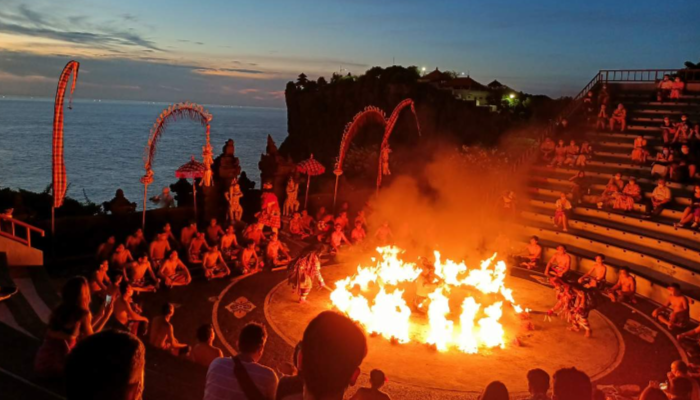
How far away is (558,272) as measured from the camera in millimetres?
15375

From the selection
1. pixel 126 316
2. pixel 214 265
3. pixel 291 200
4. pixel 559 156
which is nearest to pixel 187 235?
pixel 214 265

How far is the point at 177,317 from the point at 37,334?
9.08ft

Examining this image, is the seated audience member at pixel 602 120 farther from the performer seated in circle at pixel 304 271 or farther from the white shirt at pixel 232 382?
the white shirt at pixel 232 382

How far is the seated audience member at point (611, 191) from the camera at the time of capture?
727 inches

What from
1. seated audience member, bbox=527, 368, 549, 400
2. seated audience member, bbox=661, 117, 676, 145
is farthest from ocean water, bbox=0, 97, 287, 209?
seated audience member, bbox=527, 368, 549, 400

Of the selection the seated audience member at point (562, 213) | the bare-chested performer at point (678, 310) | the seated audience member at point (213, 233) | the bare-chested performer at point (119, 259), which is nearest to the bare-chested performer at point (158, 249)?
the bare-chested performer at point (119, 259)

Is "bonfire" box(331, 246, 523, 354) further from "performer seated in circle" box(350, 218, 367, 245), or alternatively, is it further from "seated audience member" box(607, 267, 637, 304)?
"performer seated in circle" box(350, 218, 367, 245)

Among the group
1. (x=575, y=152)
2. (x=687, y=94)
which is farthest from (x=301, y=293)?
(x=687, y=94)

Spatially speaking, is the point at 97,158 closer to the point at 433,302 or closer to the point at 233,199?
the point at 233,199

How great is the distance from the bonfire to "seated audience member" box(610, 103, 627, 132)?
12.1 metres

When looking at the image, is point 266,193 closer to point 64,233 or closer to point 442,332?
point 64,233

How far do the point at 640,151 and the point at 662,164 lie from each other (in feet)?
5.02

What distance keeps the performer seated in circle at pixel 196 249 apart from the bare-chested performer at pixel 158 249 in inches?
37.4

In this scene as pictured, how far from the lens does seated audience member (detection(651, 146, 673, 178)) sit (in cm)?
1864
